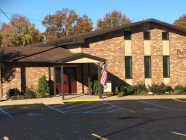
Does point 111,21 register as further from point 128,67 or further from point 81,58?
point 81,58

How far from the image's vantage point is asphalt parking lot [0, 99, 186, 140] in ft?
31.1

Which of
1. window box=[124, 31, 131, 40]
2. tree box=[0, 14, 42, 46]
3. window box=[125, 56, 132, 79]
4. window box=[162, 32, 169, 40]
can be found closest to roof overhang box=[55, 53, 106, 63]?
window box=[125, 56, 132, 79]

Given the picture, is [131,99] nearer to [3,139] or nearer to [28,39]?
[3,139]

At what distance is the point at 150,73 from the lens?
25.8m

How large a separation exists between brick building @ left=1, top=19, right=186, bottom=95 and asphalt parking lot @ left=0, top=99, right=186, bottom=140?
574 cm

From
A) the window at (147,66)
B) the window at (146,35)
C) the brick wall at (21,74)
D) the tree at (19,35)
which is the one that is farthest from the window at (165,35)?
the tree at (19,35)

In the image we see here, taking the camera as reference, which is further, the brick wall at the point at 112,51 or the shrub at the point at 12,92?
the brick wall at the point at 112,51

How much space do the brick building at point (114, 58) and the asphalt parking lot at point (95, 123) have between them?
574cm

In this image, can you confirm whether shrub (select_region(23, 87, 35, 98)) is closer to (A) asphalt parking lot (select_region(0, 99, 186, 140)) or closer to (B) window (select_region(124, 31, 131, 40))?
(A) asphalt parking lot (select_region(0, 99, 186, 140))

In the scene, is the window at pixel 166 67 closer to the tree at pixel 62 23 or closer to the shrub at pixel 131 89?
the shrub at pixel 131 89

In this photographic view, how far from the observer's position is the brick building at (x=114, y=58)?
22078 millimetres

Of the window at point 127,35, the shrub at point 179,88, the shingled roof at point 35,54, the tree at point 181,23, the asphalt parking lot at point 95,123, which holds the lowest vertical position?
the asphalt parking lot at point 95,123

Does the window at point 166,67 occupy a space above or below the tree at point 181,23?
below

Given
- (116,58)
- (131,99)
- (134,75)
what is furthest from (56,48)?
(131,99)
